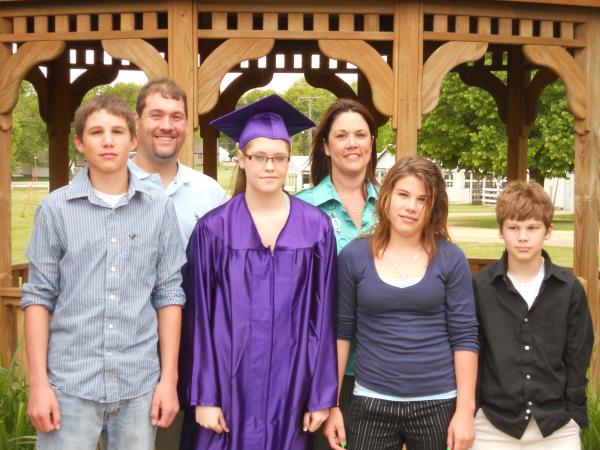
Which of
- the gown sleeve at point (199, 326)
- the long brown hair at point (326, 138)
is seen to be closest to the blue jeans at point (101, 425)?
the gown sleeve at point (199, 326)

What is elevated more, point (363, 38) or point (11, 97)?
point (363, 38)

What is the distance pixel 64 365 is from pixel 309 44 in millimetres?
7987

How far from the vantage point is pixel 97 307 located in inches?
128

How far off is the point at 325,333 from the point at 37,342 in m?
1.24

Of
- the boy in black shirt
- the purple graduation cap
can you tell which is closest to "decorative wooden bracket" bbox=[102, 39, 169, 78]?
the purple graduation cap

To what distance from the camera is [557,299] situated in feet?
11.5

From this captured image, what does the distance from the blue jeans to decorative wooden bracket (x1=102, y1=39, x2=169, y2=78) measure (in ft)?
10.6

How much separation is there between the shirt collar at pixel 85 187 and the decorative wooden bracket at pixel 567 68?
13.1 feet

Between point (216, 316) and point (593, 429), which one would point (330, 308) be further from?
point (593, 429)

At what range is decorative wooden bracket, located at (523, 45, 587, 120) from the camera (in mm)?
6289

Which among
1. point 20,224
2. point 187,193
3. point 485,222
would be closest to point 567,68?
point 187,193

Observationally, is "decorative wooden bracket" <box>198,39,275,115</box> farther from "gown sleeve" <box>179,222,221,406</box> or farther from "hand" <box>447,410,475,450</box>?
"hand" <box>447,410,475,450</box>

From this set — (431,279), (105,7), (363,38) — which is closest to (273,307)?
(431,279)

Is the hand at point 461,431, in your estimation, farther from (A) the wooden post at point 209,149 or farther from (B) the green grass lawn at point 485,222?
(B) the green grass lawn at point 485,222
